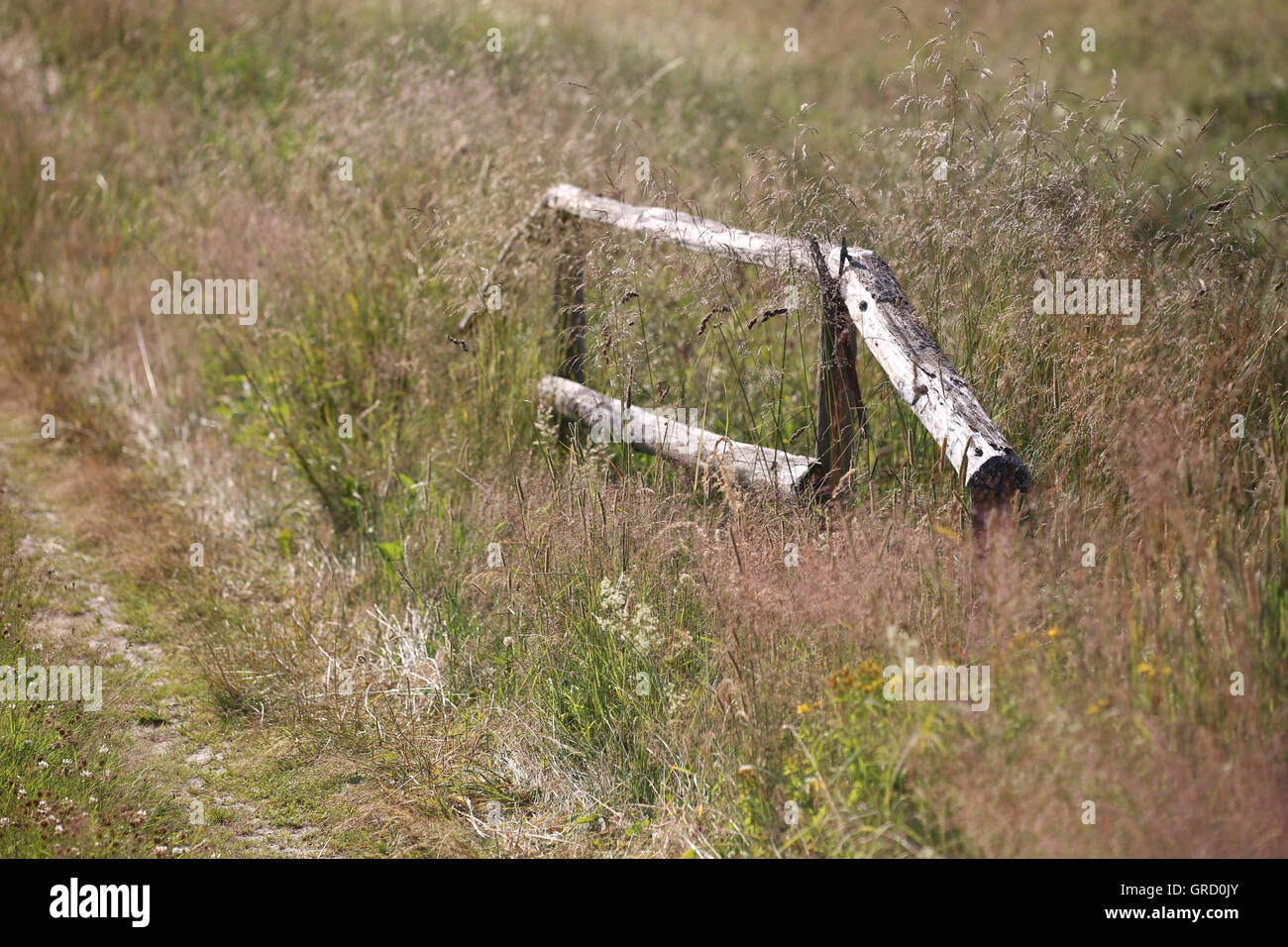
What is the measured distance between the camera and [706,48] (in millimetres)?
12586

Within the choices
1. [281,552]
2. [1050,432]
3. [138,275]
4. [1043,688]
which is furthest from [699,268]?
[138,275]

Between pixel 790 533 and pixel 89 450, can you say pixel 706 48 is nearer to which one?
pixel 89 450

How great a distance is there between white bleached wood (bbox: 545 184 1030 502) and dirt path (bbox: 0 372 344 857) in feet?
7.49

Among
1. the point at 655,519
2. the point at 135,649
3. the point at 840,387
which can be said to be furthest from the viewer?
the point at 135,649

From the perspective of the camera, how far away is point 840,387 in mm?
3877

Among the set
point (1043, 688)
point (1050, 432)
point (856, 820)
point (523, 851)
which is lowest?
point (523, 851)

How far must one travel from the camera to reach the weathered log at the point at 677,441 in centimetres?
380

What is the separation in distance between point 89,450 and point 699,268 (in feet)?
12.9
